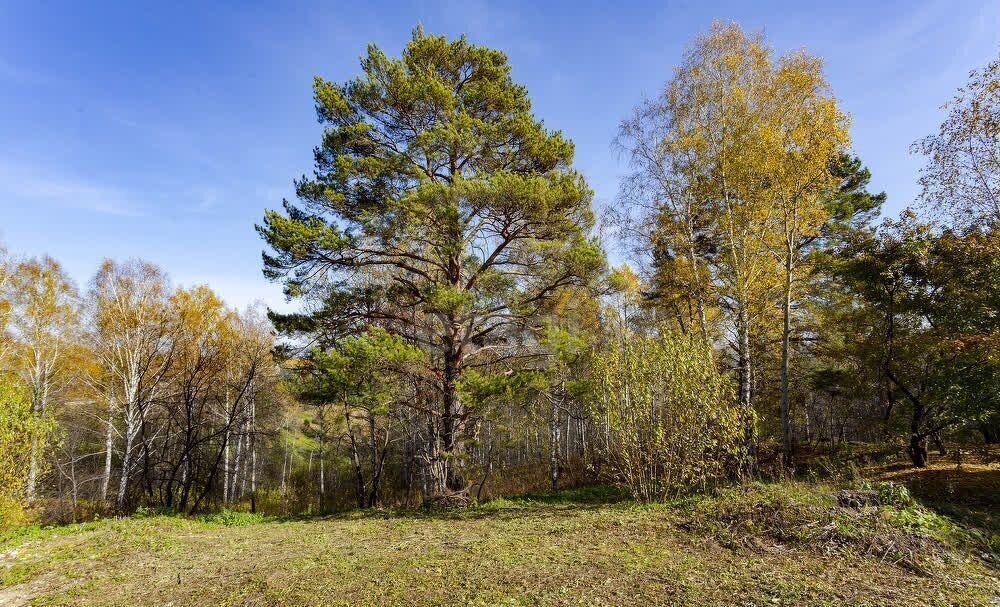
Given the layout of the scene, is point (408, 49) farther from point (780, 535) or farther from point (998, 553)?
point (998, 553)

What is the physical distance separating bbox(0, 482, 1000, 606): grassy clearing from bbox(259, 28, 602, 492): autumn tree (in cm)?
368

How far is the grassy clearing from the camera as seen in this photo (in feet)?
12.5

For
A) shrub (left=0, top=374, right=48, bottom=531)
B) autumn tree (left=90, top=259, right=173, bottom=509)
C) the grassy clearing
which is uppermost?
autumn tree (left=90, top=259, right=173, bottom=509)

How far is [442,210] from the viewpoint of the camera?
8320 millimetres

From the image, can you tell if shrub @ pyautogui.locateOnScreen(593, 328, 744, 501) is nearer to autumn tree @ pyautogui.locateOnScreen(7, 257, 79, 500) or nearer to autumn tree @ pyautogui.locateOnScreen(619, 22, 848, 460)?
autumn tree @ pyautogui.locateOnScreen(619, 22, 848, 460)

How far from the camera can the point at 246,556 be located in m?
5.74

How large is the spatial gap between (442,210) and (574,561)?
635 centimetres

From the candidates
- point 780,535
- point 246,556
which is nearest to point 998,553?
point 780,535

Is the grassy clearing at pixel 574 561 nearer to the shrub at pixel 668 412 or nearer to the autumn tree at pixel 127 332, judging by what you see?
the shrub at pixel 668 412

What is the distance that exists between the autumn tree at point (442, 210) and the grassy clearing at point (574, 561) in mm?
3682

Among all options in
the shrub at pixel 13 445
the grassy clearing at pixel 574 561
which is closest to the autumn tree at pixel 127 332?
the shrub at pixel 13 445

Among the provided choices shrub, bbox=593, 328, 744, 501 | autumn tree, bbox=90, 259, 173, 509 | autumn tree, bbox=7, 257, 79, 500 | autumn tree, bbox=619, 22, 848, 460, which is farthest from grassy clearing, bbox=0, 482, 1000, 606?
autumn tree, bbox=7, 257, 79, 500

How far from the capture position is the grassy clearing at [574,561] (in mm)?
3803

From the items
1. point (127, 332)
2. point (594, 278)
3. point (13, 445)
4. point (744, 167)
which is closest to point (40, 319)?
point (127, 332)
